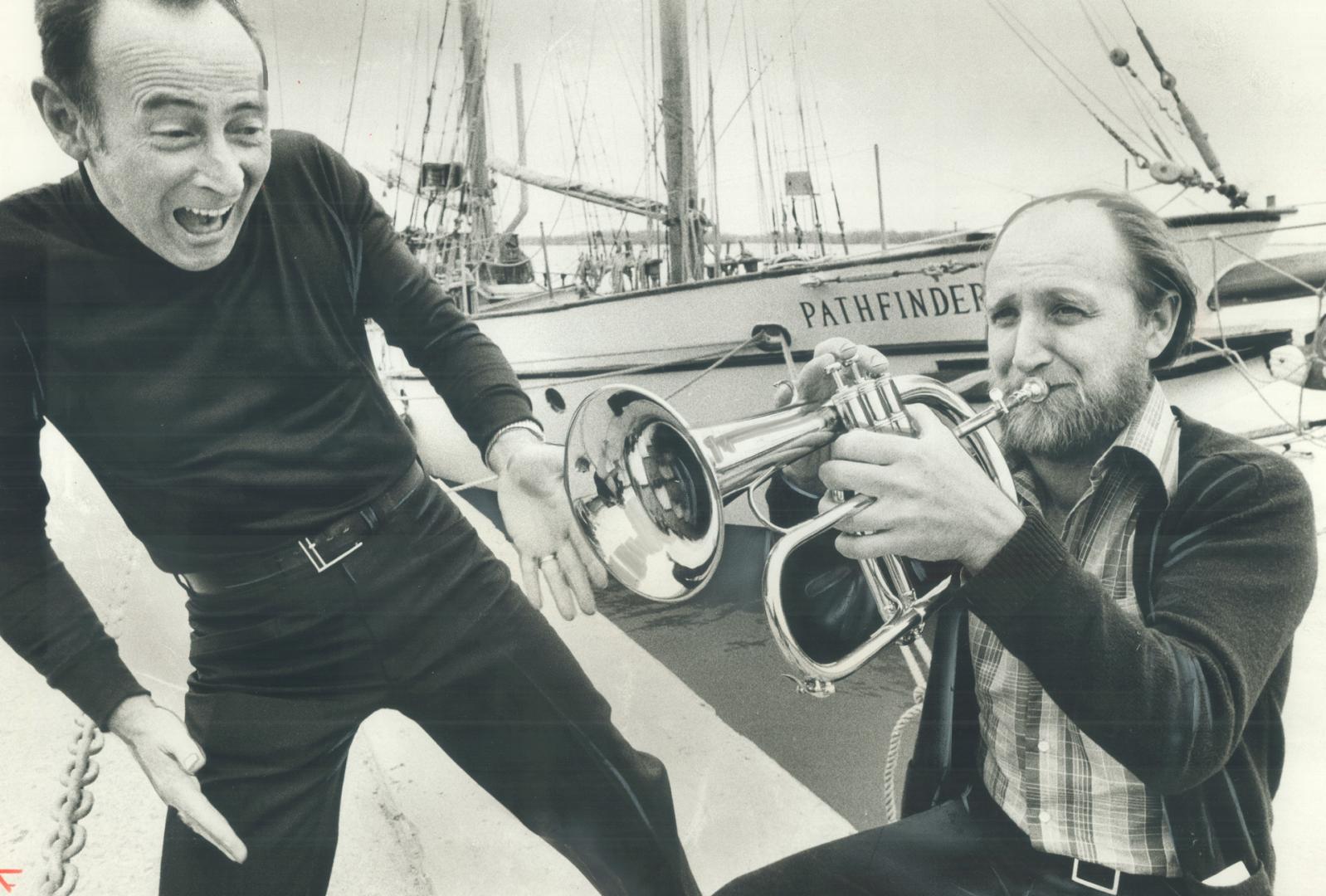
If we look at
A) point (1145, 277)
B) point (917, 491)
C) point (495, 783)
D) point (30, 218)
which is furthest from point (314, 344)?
point (1145, 277)

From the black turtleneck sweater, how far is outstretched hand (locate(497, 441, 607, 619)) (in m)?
0.11

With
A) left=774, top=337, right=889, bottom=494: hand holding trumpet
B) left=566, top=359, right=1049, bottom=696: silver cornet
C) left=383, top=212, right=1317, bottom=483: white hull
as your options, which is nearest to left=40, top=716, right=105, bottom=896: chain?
left=383, top=212, right=1317, bottom=483: white hull

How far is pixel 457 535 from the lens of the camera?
165 centimetres

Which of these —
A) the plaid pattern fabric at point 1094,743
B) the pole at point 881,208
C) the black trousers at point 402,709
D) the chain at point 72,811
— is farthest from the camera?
the pole at point 881,208

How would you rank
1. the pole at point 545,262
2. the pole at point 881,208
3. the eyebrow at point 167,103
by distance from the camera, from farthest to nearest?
the pole at point 545,262
the pole at point 881,208
the eyebrow at point 167,103

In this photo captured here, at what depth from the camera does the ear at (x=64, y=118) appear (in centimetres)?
129

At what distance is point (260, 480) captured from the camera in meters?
1.44

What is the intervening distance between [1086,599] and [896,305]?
2.89ft

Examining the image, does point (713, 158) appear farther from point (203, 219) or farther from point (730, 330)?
point (203, 219)

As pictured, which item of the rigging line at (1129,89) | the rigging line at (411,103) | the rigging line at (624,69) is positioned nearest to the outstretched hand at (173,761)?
the rigging line at (411,103)

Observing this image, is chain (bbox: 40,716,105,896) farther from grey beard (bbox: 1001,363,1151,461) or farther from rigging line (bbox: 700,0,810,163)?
grey beard (bbox: 1001,363,1151,461)

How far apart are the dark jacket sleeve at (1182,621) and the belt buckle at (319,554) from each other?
1.03m

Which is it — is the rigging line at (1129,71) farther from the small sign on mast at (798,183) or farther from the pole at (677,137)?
the pole at (677,137)

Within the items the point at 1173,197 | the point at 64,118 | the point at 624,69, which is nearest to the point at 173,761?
the point at 64,118
